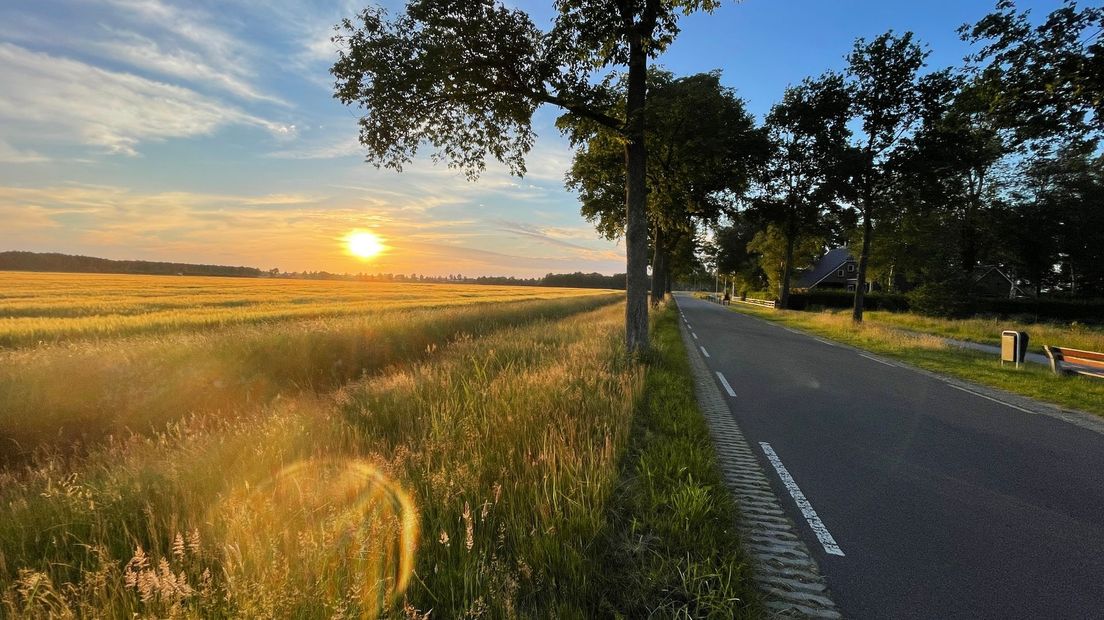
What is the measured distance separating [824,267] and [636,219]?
7001 centimetres

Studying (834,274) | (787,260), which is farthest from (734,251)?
(787,260)

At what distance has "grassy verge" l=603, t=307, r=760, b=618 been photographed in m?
2.56

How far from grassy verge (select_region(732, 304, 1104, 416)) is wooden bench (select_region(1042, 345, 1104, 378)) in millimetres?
219

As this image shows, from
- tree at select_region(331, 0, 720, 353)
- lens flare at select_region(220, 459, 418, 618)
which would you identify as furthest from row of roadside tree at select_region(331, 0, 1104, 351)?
lens flare at select_region(220, 459, 418, 618)

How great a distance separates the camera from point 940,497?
14.3 ft

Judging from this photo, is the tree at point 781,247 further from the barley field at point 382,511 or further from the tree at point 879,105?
the barley field at point 382,511

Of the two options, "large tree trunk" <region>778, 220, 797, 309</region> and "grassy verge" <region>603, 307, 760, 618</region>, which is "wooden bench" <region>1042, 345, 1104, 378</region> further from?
"large tree trunk" <region>778, 220, 797, 309</region>

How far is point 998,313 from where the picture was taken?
31688 mm

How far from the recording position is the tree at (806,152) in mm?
22781

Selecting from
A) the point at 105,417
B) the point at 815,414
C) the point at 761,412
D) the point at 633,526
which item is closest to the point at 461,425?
the point at 633,526

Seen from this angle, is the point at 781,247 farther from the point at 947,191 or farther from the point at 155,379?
the point at 155,379

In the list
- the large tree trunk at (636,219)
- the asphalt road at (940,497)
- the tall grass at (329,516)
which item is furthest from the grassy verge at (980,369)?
the tall grass at (329,516)

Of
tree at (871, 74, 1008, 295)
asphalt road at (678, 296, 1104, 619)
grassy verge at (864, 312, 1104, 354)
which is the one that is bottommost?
asphalt road at (678, 296, 1104, 619)

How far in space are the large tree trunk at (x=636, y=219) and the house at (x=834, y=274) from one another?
64565 mm
